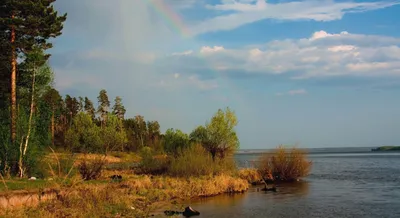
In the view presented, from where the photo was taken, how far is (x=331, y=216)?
82.9ft

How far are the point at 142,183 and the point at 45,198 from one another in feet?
43.8

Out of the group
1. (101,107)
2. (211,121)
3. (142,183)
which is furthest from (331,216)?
(101,107)

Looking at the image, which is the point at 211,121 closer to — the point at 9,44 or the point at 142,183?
the point at 142,183

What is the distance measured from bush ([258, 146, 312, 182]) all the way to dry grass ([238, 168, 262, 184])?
4.63ft

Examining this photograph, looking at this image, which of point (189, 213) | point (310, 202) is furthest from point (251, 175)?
point (189, 213)

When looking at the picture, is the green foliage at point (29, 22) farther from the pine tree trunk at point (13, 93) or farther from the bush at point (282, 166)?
the bush at point (282, 166)

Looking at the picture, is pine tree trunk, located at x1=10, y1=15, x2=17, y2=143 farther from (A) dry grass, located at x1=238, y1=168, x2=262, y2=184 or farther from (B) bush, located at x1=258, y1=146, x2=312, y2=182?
(B) bush, located at x1=258, y1=146, x2=312, y2=182

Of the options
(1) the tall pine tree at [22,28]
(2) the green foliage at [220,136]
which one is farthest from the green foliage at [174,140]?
(1) the tall pine tree at [22,28]

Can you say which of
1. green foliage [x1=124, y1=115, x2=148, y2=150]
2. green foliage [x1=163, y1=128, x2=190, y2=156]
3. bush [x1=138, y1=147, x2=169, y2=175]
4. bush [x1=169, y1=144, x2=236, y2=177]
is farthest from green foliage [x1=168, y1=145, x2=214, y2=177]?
green foliage [x1=124, y1=115, x2=148, y2=150]

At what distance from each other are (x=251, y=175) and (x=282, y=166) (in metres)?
5.13

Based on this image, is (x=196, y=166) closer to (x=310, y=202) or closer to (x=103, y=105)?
(x=310, y=202)

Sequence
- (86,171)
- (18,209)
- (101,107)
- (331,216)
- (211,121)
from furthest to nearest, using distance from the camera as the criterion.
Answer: (101,107)
(211,121)
(86,171)
(331,216)
(18,209)

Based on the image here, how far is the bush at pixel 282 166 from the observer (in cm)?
5000

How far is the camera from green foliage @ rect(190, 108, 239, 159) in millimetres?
56750
